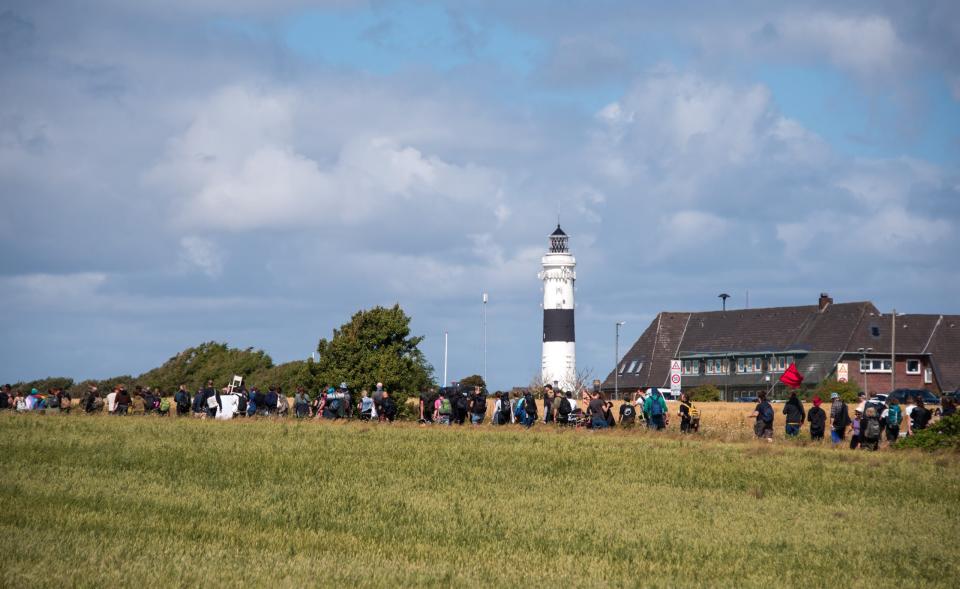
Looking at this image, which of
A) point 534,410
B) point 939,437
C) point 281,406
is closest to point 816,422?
point 939,437

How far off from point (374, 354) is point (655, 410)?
103ft

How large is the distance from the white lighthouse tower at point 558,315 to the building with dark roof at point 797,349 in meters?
5.86

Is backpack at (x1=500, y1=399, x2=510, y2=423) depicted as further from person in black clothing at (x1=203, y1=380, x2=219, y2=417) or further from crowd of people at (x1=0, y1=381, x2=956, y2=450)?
person in black clothing at (x1=203, y1=380, x2=219, y2=417)

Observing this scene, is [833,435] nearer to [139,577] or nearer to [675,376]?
[675,376]

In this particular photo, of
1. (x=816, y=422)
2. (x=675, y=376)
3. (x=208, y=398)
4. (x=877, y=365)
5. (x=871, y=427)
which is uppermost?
(x=877, y=365)

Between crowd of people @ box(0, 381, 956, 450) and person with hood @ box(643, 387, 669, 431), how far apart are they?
0.03m

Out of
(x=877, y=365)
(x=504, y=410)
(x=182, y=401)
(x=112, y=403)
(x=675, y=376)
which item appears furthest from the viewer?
(x=877, y=365)

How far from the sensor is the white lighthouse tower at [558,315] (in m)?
103

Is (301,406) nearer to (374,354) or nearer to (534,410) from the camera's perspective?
(534,410)

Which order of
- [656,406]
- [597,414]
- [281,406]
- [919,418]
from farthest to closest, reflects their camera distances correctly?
[281,406]
[597,414]
[656,406]
[919,418]

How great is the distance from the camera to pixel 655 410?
40.4 m

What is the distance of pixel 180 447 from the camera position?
33000mm

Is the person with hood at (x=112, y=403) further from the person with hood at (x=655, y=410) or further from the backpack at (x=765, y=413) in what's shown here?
the backpack at (x=765, y=413)

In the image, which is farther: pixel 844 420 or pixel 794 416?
pixel 794 416
